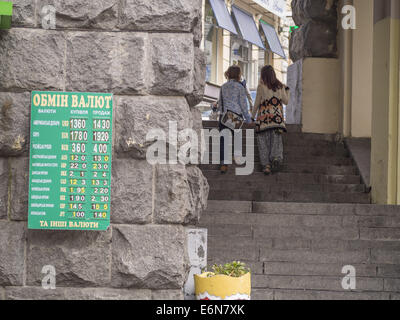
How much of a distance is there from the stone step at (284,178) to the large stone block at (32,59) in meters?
6.60

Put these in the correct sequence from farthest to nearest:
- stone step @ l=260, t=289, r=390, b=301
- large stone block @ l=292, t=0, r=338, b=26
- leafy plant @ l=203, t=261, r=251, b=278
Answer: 1. large stone block @ l=292, t=0, r=338, b=26
2. stone step @ l=260, t=289, r=390, b=301
3. leafy plant @ l=203, t=261, r=251, b=278

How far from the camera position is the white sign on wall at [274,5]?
2589 centimetres

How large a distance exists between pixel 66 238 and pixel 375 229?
477 cm

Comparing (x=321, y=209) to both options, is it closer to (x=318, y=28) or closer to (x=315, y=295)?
(x=315, y=295)

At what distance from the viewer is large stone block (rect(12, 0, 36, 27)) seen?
508cm

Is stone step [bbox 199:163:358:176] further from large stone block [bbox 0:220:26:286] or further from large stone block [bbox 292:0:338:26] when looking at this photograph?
large stone block [bbox 0:220:26:286]

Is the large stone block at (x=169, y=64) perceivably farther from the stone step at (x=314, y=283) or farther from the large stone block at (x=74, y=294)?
the stone step at (x=314, y=283)

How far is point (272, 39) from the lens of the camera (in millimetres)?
29562

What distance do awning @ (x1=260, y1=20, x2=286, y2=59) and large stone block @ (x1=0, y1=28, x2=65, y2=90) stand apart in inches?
948

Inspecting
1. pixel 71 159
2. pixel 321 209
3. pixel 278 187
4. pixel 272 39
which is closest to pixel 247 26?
pixel 272 39

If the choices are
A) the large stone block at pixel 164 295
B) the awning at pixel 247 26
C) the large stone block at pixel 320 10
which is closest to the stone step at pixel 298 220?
the large stone block at pixel 164 295

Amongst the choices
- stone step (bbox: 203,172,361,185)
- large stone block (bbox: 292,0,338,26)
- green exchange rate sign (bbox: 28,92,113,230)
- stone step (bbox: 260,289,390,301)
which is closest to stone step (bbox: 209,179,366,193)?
stone step (bbox: 203,172,361,185)
